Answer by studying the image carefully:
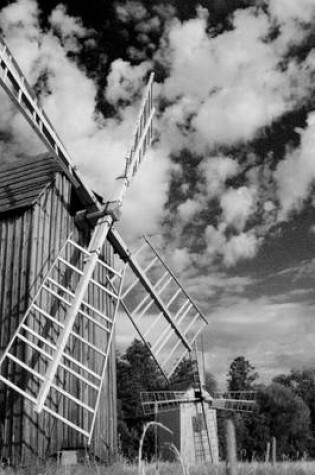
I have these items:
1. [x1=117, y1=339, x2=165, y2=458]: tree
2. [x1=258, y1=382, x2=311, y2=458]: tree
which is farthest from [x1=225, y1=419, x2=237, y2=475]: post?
[x1=258, y1=382, x2=311, y2=458]: tree

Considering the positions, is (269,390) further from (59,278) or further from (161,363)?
(59,278)

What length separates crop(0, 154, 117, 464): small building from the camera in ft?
27.9

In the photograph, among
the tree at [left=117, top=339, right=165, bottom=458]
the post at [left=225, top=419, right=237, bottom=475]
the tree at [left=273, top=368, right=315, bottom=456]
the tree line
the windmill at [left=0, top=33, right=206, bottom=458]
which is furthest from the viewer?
the tree at [left=273, top=368, right=315, bottom=456]

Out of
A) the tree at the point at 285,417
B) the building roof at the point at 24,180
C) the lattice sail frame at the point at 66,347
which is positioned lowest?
the tree at the point at 285,417

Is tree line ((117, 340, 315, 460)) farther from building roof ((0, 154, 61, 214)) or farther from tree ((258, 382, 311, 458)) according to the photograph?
building roof ((0, 154, 61, 214))

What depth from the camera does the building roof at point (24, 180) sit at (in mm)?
10008

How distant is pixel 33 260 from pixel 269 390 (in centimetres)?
3526

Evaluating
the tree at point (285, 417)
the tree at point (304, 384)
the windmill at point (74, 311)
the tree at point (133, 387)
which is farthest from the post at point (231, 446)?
the tree at point (304, 384)

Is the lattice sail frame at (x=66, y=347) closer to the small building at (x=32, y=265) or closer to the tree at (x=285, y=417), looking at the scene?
the small building at (x=32, y=265)

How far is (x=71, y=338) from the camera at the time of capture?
10.2m

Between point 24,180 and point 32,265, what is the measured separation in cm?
235

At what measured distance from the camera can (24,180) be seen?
10.9 m

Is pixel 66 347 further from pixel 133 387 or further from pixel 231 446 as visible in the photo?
pixel 133 387

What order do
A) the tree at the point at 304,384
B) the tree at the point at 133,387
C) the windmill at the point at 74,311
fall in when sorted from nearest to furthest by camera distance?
the windmill at the point at 74,311, the tree at the point at 133,387, the tree at the point at 304,384
